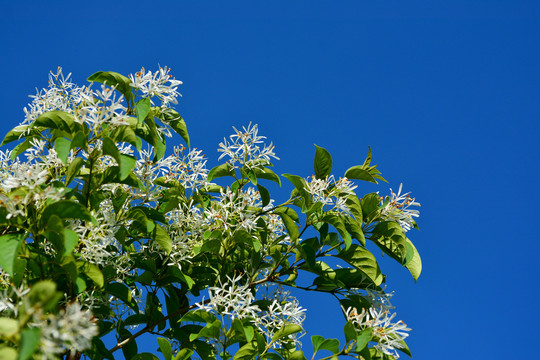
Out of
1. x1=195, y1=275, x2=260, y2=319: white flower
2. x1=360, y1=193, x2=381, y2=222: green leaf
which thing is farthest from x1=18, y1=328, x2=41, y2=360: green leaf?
x1=360, y1=193, x2=381, y2=222: green leaf

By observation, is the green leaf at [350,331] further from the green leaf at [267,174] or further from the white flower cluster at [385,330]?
the green leaf at [267,174]

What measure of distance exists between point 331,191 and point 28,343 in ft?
4.79

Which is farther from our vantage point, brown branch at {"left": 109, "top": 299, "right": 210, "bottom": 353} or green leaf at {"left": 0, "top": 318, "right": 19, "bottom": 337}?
brown branch at {"left": 109, "top": 299, "right": 210, "bottom": 353}

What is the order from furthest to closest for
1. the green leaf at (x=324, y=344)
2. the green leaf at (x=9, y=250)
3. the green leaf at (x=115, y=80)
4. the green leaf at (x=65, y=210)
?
the green leaf at (x=115, y=80), the green leaf at (x=324, y=344), the green leaf at (x=65, y=210), the green leaf at (x=9, y=250)

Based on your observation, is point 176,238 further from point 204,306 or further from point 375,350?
point 375,350

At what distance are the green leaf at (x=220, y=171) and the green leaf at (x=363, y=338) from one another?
0.98 metres

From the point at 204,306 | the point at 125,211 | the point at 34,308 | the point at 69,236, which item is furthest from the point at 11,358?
the point at 125,211

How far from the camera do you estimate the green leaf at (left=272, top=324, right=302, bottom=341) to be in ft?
7.32

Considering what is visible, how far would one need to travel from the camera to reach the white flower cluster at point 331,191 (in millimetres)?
2234

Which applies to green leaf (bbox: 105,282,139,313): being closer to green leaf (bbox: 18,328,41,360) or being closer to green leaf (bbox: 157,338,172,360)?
green leaf (bbox: 157,338,172,360)

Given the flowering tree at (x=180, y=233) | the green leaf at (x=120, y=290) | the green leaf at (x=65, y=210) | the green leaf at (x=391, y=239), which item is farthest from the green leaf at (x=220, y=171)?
the green leaf at (x=65, y=210)

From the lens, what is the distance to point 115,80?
7.15ft

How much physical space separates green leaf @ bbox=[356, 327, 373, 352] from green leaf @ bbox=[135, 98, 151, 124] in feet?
3.92

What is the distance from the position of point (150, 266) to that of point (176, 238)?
17 centimetres
